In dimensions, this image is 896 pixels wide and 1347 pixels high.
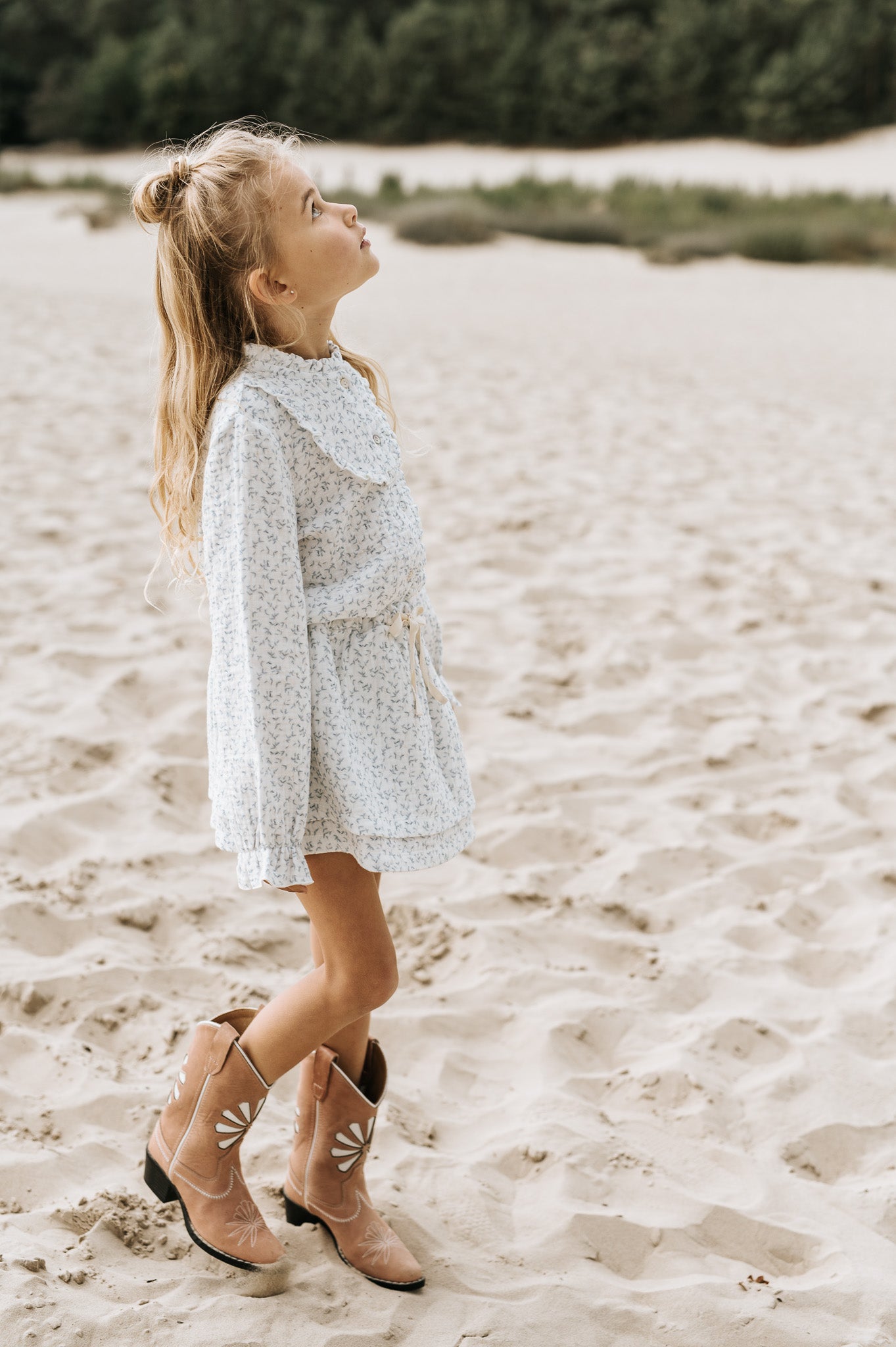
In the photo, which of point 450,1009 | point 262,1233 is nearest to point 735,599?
point 450,1009

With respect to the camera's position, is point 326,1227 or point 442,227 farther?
point 442,227

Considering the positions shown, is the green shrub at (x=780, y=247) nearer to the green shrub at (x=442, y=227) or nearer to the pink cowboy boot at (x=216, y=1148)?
the green shrub at (x=442, y=227)

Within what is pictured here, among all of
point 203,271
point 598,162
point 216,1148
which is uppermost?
point 598,162

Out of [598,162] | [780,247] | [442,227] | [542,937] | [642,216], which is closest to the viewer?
[542,937]

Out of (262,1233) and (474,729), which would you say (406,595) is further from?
(474,729)

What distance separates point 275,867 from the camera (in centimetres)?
152

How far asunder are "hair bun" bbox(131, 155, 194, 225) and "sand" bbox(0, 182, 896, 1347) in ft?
1.26

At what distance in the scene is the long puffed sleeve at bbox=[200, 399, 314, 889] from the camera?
1.51m

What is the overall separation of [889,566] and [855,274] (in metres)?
11.7

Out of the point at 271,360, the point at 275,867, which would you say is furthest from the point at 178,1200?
the point at 271,360

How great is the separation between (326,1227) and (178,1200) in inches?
9.1

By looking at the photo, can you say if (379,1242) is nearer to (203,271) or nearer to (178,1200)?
(178,1200)

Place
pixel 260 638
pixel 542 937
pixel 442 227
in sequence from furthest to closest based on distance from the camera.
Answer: pixel 442 227
pixel 542 937
pixel 260 638

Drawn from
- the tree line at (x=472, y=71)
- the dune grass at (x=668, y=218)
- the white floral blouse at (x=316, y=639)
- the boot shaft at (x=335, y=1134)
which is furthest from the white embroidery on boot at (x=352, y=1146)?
the tree line at (x=472, y=71)
